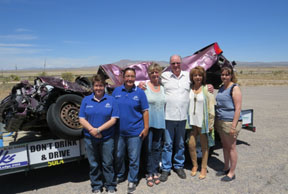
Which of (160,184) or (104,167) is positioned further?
(160,184)

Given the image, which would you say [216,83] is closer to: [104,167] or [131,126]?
[131,126]

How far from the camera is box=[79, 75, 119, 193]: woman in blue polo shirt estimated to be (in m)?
3.22

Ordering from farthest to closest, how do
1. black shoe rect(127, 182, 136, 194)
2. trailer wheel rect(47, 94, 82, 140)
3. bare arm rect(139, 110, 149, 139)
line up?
1. black shoe rect(127, 182, 136, 194)
2. bare arm rect(139, 110, 149, 139)
3. trailer wheel rect(47, 94, 82, 140)

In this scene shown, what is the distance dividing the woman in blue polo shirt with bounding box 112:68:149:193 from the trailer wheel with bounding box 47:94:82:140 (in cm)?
68

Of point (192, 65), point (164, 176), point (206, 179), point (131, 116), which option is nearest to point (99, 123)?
point (131, 116)

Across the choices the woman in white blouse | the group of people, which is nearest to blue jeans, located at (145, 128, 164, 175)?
the group of people

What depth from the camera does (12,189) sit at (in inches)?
148

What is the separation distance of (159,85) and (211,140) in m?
1.34

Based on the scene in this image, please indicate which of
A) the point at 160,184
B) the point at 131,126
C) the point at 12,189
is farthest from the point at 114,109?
the point at 12,189

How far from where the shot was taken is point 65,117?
3.45m

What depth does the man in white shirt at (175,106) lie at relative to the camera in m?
3.71

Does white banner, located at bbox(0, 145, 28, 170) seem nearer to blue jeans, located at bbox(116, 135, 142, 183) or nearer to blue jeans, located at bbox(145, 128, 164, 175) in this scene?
blue jeans, located at bbox(116, 135, 142, 183)

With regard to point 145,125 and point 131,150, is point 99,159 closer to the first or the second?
point 131,150

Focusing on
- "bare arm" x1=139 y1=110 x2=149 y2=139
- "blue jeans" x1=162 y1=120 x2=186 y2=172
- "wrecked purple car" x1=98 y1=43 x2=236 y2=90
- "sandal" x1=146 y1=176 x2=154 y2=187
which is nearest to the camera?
"bare arm" x1=139 y1=110 x2=149 y2=139
